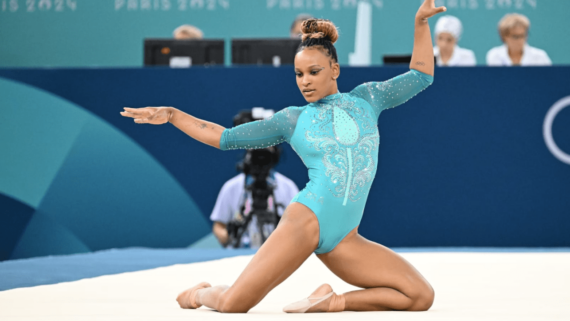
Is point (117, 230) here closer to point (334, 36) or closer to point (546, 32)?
point (334, 36)

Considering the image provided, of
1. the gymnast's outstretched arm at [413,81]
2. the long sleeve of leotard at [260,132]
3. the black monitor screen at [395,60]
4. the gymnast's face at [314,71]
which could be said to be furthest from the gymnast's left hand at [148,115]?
the black monitor screen at [395,60]

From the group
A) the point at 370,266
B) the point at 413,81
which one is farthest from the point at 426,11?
the point at 370,266

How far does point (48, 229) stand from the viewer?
543 cm

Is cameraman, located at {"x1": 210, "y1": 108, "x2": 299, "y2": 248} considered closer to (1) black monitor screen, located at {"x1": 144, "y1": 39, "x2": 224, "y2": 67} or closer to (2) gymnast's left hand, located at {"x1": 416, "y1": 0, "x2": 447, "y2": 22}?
Result: (1) black monitor screen, located at {"x1": 144, "y1": 39, "x2": 224, "y2": 67}

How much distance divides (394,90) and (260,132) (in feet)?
1.81

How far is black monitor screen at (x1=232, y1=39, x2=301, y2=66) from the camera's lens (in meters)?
6.14

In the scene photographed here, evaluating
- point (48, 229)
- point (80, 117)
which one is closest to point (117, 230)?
point (48, 229)

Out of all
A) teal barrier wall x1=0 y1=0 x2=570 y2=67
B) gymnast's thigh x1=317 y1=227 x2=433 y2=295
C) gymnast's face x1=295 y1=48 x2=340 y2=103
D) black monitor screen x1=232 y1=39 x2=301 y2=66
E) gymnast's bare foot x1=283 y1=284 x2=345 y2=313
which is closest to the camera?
gymnast's bare foot x1=283 y1=284 x2=345 y2=313

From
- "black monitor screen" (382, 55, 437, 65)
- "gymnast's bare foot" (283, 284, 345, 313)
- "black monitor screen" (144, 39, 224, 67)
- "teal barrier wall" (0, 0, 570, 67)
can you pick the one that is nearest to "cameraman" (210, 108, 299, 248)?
"black monitor screen" (144, 39, 224, 67)

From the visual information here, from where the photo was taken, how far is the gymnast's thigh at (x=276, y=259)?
234cm

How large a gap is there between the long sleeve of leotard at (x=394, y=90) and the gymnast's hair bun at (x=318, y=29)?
24 cm

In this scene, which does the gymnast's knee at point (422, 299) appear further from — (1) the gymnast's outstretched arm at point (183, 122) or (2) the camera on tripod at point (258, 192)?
(2) the camera on tripod at point (258, 192)

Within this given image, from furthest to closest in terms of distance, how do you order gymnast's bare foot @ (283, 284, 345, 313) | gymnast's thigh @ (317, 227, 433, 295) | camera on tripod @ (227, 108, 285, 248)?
camera on tripod @ (227, 108, 285, 248) → gymnast's thigh @ (317, 227, 433, 295) → gymnast's bare foot @ (283, 284, 345, 313)

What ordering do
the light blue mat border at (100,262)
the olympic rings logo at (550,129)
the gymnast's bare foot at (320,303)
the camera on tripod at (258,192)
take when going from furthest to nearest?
the olympic rings logo at (550,129), the camera on tripod at (258,192), the light blue mat border at (100,262), the gymnast's bare foot at (320,303)
